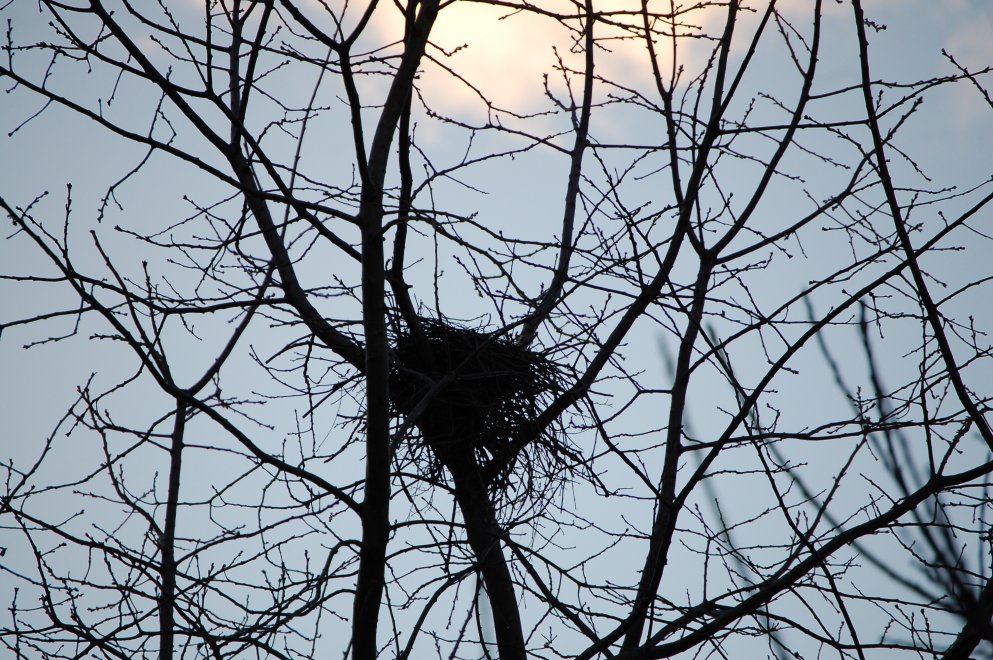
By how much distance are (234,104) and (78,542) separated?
1917 mm

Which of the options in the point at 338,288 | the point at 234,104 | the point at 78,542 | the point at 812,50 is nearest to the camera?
the point at 812,50

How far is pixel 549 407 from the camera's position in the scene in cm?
346

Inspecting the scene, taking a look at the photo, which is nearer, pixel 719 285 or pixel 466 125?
pixel 719 285

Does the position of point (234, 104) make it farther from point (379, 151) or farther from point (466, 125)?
point (379, 151)

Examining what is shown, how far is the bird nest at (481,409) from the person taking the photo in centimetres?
347

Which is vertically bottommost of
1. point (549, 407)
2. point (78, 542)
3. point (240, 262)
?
point (78, 542)

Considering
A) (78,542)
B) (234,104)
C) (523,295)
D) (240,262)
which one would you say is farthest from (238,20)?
(78,542)

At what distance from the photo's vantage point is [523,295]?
2488 millimetres

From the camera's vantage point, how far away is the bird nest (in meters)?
3.47

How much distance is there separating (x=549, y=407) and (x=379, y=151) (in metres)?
1.43

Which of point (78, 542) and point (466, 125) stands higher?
point (466, 125)

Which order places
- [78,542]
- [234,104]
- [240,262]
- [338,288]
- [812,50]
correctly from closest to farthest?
[812,50] < [78,542] < [338,288] < [240,262] < [234,104]

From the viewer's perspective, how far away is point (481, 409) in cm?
348

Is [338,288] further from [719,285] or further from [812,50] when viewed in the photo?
[812,50]
